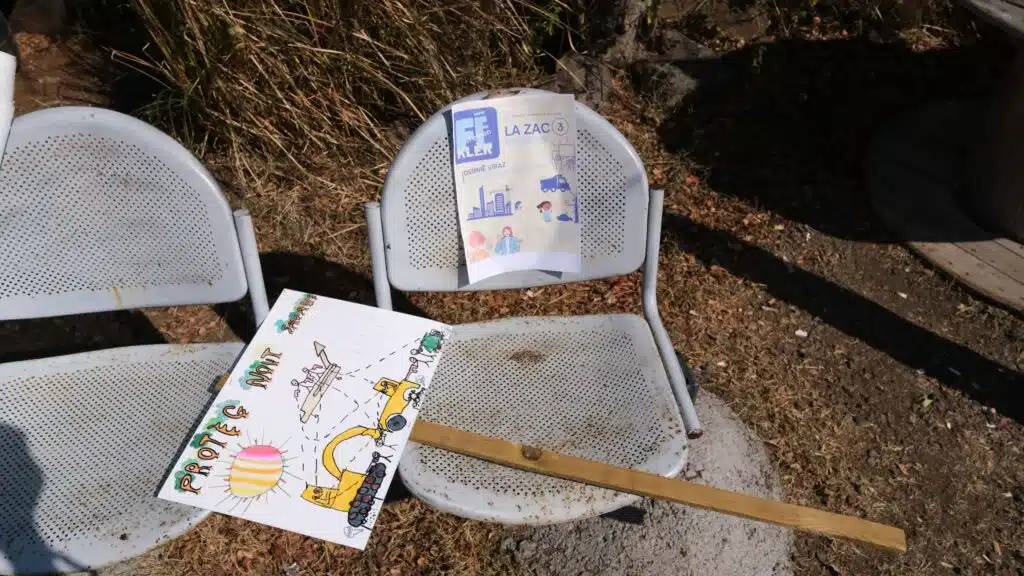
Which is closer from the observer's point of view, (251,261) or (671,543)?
(251,261)

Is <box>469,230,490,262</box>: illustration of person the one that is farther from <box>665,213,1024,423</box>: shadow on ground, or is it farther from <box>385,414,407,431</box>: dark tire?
<box>665,213,1024,423</box>: shadow on ground

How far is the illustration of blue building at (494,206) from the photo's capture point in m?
1.97

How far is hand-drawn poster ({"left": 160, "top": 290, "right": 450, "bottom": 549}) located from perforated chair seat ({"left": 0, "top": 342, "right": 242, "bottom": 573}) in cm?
8

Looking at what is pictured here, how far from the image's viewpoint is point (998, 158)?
11.4 ft

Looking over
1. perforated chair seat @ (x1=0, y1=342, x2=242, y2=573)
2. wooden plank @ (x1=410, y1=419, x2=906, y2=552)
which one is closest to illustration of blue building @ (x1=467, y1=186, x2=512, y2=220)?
wooden plank @ (x1=410, y1=419, x2=906, y2=552)

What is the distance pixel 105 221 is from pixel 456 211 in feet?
2.76

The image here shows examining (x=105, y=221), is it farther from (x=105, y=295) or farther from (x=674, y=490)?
(x=674, y=490)

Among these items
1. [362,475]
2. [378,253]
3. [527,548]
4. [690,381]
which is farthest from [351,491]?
[690,381]

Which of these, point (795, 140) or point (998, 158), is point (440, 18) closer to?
point (795, 140)

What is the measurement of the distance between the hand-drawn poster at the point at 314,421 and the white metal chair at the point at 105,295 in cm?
9

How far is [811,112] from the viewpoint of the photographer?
13.3 ft

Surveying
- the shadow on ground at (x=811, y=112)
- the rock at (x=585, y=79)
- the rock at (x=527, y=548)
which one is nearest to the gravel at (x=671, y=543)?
the rock at (x=527, y=548)

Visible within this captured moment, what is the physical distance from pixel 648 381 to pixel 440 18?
2.21 metres

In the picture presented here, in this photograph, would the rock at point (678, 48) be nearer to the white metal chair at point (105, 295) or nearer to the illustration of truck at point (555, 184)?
the illustration of truck at point (555, 184)
